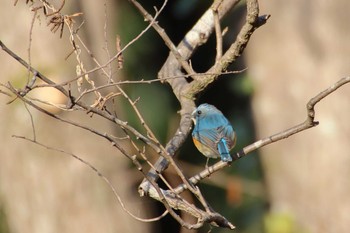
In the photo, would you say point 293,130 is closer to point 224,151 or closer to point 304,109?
point 224,151

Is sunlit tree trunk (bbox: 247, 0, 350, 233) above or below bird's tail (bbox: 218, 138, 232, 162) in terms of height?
above

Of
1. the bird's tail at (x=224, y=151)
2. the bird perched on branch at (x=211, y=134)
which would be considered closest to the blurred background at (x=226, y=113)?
the bird perched on branch at (x=211, y=134)

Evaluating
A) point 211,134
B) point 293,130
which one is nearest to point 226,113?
point 211,134

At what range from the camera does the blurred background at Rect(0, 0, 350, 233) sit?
6.62m

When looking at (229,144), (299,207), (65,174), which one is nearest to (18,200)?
(65,174)

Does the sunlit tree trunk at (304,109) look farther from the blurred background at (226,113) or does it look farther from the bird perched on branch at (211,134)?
the bird perched on branch at (211,134)

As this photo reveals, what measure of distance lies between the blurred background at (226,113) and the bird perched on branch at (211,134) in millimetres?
2245

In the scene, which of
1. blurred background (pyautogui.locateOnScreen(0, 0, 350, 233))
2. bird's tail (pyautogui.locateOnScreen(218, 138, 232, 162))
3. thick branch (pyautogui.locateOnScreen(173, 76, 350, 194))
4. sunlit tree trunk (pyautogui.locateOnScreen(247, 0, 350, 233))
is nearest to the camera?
thick branch (pyautogui.locateOnScreen(173, 76, 350, 194))

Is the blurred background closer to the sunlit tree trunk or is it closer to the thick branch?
the sunlit tree trunk

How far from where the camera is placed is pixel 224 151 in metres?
3.56

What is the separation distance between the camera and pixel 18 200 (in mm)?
6789

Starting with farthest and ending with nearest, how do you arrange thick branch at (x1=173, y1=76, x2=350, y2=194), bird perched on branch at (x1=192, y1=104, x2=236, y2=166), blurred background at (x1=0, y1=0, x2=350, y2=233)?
blurred background at (x1=0, y1=0, x2=350, y2=233) < bird perched on branch at (x1=192, y1=104, x2=236, y2=166) < thick branch at (x1=173, y1=76, x2=350, y2=194)

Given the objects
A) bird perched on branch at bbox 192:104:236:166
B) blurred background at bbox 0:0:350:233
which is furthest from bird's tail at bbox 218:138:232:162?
blurred background at bbox 0:0:350:233

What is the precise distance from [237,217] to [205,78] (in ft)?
18.8
